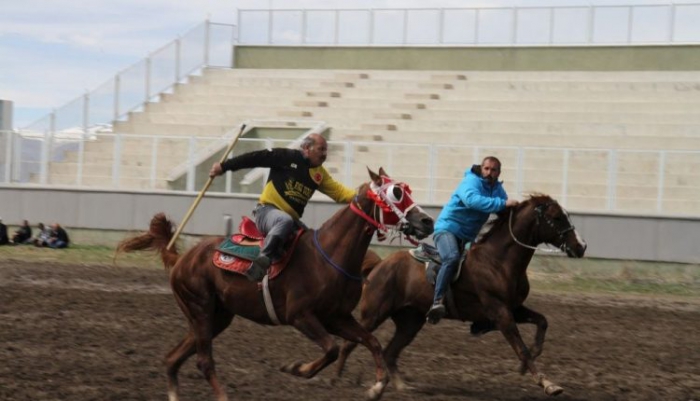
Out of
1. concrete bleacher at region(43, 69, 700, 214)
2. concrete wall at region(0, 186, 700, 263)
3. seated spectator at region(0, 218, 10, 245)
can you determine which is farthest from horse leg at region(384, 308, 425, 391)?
seated spectator at region(0, 218, 10, 245)

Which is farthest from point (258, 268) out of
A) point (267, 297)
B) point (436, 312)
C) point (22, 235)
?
point (22, 235)

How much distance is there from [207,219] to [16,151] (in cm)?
542

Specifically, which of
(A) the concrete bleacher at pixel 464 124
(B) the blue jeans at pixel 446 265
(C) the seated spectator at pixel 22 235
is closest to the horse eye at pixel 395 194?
(B) the blue jeans at pixel 446 265

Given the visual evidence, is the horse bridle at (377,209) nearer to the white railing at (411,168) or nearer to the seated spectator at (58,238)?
the white railing at (411,168)

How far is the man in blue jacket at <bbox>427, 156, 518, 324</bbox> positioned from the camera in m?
11.2

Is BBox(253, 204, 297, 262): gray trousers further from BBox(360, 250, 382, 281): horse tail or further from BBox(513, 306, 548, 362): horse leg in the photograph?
BBox(513, 306, 548, 362): horse leg

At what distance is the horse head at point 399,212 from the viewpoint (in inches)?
378

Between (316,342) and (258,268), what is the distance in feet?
2.65

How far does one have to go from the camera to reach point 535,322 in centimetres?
1129

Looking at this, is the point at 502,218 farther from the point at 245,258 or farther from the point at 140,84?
the point at 140,84

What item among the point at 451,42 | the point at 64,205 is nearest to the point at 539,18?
the point at 451,42

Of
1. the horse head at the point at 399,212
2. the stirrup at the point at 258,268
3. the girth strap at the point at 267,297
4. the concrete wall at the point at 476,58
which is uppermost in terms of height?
the concrete wall at the point at 476,58

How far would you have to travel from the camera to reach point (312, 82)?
1298 inches

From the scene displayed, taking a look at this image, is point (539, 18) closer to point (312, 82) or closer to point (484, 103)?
point (484, 103)
